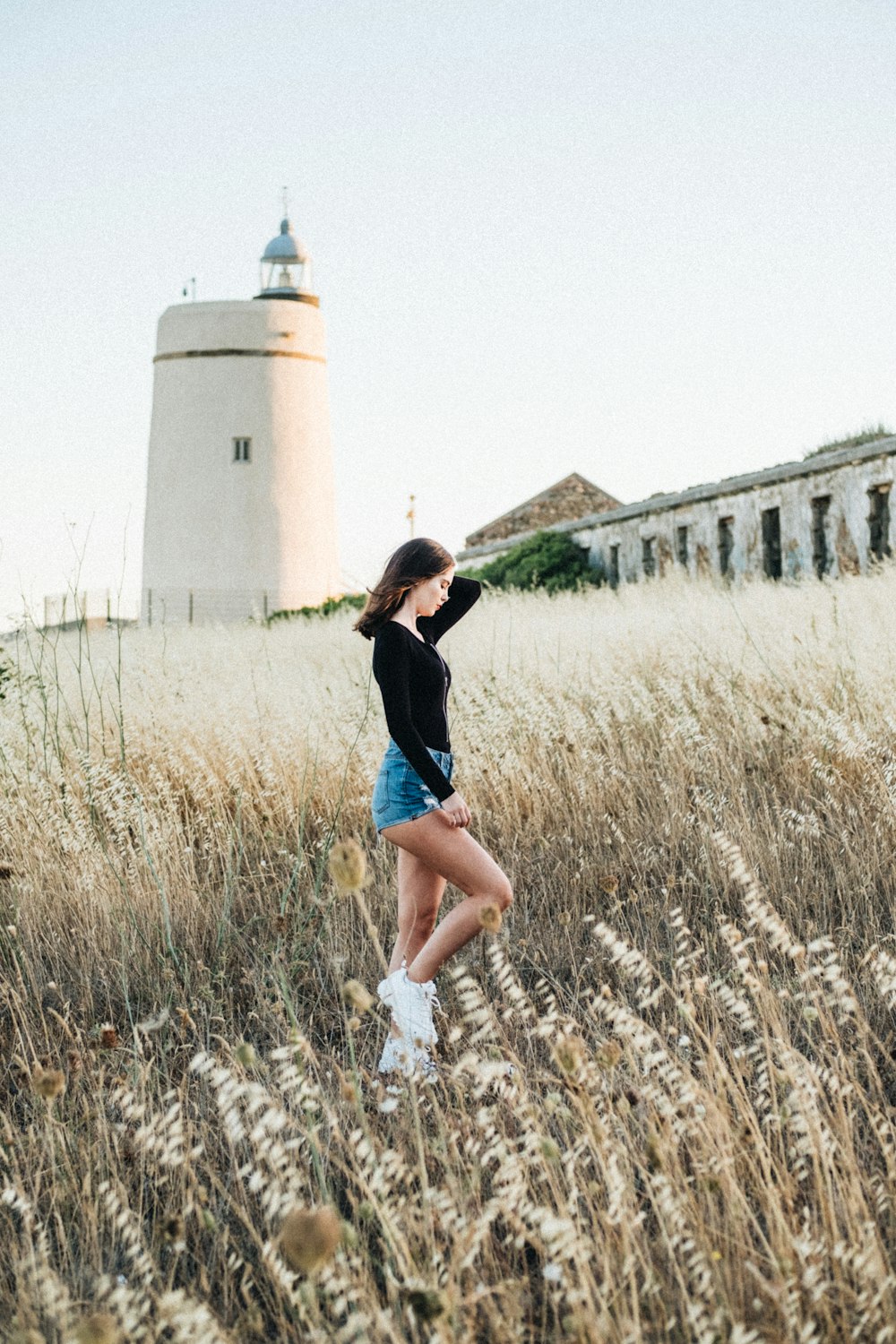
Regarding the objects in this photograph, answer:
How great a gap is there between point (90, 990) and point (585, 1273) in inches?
94.4

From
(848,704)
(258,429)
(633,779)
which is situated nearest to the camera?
(633,779)

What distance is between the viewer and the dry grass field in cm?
196

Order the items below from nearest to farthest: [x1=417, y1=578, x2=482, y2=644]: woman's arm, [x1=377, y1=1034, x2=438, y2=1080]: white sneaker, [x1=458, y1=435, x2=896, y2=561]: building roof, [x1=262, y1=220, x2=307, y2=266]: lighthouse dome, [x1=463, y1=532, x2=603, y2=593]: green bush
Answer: [x1=377, y1=1034, x2=438, y2=1080]: white sneaker
[x1=417, y1=578, x2=482, y2=644]: woman's arm
[x1=458, y1=435, x2=896, y2=561]: building roof
[x1=463, y1=532, x2=603, y2=593]: green bush
[x1=262, y1=220, x2=307, y2=266]: lighthouse dome

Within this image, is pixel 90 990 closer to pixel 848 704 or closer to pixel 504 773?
pixel 504 773

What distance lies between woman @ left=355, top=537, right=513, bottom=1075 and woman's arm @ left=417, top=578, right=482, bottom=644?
21 centimetres

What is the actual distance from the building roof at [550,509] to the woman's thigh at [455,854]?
21439mm

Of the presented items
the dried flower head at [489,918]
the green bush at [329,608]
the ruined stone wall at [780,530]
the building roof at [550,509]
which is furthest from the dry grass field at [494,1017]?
the building roof at [550,509]

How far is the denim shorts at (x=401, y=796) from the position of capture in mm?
3252

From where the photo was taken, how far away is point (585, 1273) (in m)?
1.75

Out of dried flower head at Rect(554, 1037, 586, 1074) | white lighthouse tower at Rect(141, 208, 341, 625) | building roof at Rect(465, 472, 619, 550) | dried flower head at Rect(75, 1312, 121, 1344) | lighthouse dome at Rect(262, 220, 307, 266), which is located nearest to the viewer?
dried flower head at Rect(75, 1312, 121, 1344)

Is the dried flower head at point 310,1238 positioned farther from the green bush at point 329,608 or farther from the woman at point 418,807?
the green bush at point 329,608

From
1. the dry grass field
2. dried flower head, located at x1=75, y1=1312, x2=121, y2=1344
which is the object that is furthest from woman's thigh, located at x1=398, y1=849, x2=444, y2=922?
dried flower head, located at x1=75, y1=1312, x2=121, y2=1344

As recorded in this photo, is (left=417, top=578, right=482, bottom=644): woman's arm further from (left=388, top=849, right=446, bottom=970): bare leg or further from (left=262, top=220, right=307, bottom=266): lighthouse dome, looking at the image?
(left=262, top=220, right=307, bottom=266): lighthouse dome

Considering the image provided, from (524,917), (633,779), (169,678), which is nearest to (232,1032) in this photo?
(524,917)
